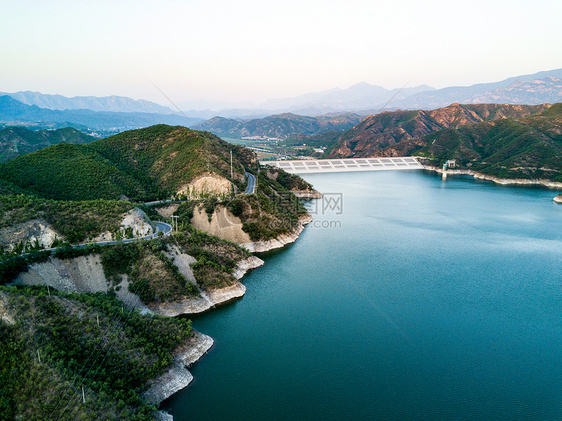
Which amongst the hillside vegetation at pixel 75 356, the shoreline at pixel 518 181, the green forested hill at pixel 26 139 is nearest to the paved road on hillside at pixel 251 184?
the hillside vegetation at pixel 75 356

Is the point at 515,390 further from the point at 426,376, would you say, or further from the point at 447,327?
the point at 447,327

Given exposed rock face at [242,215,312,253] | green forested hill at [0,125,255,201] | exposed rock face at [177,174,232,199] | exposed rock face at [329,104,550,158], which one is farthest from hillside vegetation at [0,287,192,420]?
exposed rock face at [329,104,550,158]

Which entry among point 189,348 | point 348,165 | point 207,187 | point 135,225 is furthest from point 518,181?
point 189,348

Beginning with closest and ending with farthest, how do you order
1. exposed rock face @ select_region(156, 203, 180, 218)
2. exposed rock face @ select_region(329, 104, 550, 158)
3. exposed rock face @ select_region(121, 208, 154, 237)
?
1. exposed rock face @ select_region(121, 208, 154, 237)
2. exposed rock face @ select_region(156, 203, 180, 218)
3. exposed rock face @ select_region(329, 104, 550, 158)

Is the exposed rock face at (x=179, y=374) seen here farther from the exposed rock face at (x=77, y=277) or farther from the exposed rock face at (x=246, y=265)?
the exposed rock face at (x=246, y=265)

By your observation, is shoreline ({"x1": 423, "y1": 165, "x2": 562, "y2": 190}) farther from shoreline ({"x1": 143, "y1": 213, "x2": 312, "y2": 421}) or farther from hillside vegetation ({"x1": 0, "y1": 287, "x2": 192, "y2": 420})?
hillside vegetation ({"x1": 0, "y1": 287, "x2": 192, "y2": 420})

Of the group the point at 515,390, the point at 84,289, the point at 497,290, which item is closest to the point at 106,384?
the point at 84,289
